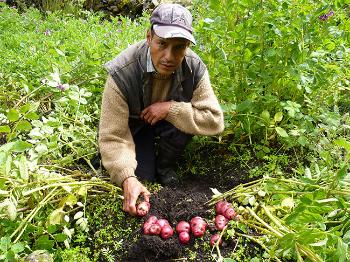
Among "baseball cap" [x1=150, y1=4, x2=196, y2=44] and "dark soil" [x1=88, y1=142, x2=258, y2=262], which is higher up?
"baseball cap" [x1=150, y1=4, x2=196, y2=44]

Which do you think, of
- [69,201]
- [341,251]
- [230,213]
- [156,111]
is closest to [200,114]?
[156,111]

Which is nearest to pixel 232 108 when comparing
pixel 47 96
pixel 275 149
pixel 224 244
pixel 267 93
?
pixel 267 93

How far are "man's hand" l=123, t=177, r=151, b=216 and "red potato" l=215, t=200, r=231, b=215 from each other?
353mm

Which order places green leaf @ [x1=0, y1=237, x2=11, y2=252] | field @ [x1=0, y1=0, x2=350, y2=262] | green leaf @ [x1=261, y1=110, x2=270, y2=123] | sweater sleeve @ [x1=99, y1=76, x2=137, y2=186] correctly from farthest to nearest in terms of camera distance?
green leaf @ [x1=261, y1=110, x2=270, y2=123] → sweater sleeve @ [x1=99, y1=76, x2=137, y2=186] → field @ [x1=0, y1=0, x2=350, y2=262] → green leaf @ [x1=0, y1=237, x2=11, y2=252]

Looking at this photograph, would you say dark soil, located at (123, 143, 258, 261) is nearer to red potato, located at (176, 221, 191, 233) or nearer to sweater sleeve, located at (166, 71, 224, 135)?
red potato, located at (176, 221, 191, 233)

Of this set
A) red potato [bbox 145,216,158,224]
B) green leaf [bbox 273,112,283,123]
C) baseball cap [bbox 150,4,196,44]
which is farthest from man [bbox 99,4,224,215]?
green leaf [bbox 273,112,283,123]

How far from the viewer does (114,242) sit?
6.68ft

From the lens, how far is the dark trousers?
8.57 ft

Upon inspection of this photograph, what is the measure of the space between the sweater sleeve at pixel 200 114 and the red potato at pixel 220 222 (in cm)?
58

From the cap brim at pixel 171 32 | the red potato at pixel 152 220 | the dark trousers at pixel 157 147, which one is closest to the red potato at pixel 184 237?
the red potato at pixel 152 220

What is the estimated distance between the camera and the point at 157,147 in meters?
2.75

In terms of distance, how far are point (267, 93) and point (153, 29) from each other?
836mm

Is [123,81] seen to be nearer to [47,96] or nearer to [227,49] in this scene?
[227,49]

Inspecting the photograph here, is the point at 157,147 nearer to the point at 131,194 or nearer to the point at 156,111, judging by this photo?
the point at 156,111
